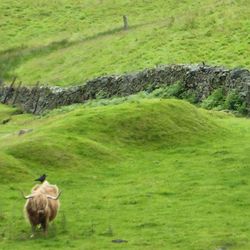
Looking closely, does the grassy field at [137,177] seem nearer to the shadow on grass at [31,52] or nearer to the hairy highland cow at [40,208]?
the hairy highland cow at [40,208]

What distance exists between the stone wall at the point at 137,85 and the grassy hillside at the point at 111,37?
3.00 meters

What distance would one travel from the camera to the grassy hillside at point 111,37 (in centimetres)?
5316

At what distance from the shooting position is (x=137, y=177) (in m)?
25.8

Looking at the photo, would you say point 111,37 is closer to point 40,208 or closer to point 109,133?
point 109,133

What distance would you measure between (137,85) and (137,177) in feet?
67.1

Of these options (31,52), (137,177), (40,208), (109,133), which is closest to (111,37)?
(31,52)

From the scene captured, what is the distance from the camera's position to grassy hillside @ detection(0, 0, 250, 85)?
53.2m

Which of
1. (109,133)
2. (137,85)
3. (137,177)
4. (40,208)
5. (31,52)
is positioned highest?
(40,208)

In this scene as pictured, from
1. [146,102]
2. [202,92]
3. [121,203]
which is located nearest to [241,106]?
[202,92]

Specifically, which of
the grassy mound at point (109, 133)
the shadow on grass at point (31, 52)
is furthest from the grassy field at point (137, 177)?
the shadow on grass at point (31, 52)

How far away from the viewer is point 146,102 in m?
32.9

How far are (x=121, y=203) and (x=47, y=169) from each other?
15.6 ft

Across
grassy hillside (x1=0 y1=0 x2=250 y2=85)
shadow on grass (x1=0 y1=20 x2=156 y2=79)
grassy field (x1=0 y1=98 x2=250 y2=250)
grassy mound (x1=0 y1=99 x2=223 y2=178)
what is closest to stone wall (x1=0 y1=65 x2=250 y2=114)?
grassy hillside (x1=0 y1=0 x2=250 y2=85)

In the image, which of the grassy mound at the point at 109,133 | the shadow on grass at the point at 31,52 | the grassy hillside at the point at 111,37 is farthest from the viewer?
the shadow on grass at the point at 31,52
